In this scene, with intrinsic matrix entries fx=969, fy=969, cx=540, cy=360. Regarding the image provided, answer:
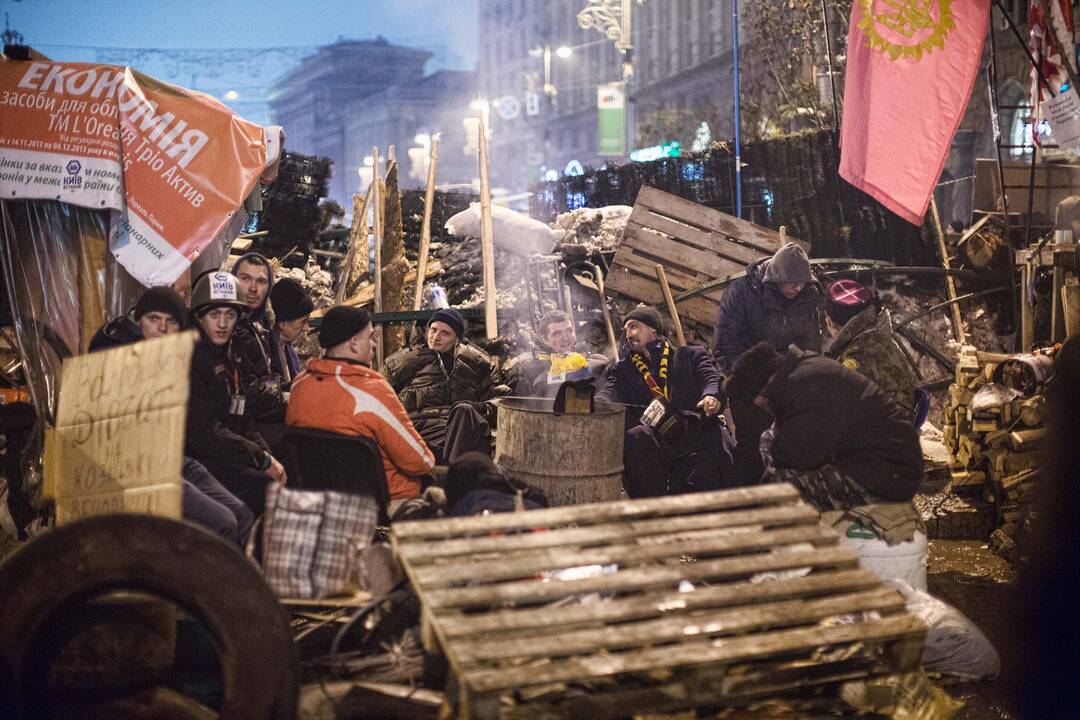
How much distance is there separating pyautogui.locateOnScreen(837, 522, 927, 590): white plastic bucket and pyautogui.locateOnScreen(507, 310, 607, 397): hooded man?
291 centimetres

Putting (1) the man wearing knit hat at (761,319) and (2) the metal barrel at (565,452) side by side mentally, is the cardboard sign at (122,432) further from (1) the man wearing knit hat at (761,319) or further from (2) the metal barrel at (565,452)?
(1) the man wearing knit hat at (761,319)

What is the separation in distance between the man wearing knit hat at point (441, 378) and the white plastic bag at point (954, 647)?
349 cm

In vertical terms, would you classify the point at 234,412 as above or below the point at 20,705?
above

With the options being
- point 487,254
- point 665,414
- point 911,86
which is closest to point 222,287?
point 665,414

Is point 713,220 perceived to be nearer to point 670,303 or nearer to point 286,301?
point 670,303

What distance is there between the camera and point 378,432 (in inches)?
207

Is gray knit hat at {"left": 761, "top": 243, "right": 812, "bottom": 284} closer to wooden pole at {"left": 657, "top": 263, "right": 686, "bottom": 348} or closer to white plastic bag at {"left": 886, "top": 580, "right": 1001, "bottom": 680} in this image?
wooden pole at {"left": 657, "top": 263, "right": 686, "bottom": 348}

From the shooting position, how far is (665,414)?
7.38 metres

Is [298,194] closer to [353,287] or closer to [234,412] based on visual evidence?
[353,287]

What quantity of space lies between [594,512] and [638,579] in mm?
431

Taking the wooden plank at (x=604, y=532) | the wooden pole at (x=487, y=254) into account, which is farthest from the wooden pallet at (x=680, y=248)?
the wooden plank at (x=604, y=532)

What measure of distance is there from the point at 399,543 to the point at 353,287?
358 inches

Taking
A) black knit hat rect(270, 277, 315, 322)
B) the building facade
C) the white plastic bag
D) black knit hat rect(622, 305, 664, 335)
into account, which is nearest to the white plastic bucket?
the white plastic bag

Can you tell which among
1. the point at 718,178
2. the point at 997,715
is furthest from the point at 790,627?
the point at 718,178
